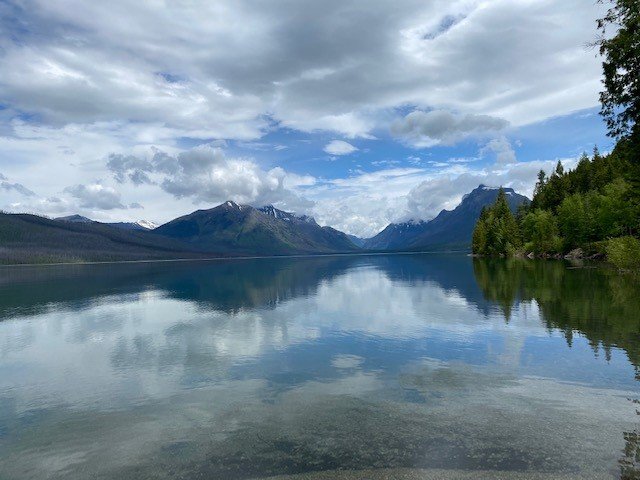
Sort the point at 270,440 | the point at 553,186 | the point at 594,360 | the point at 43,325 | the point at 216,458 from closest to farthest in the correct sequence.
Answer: the point at 216,458 → the point at 270,440 → the point at 594,360 → the point at 43,325 → the point at 553,186

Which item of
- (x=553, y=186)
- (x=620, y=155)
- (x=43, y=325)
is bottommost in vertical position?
(x=43, y=325)

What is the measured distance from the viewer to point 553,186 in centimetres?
17238

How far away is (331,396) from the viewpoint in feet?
75.7

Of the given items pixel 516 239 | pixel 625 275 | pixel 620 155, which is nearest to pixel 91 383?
pixel 620 155

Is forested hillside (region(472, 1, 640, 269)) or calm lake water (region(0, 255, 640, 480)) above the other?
forested hillside (region(472, 1, 640, 269))

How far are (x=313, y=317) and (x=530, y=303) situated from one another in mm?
27917

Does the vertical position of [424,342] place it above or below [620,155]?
below

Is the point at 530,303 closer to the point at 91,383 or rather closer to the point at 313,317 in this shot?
the point at 313,317

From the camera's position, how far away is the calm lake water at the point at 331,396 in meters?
15.7

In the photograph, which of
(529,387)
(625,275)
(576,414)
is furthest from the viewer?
(625,275)

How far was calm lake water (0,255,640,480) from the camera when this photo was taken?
15.7 metres

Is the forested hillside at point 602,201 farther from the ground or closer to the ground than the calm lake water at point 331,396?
farther from the ground

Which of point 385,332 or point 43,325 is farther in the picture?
point 43,325

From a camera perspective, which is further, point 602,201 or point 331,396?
point 602,201
